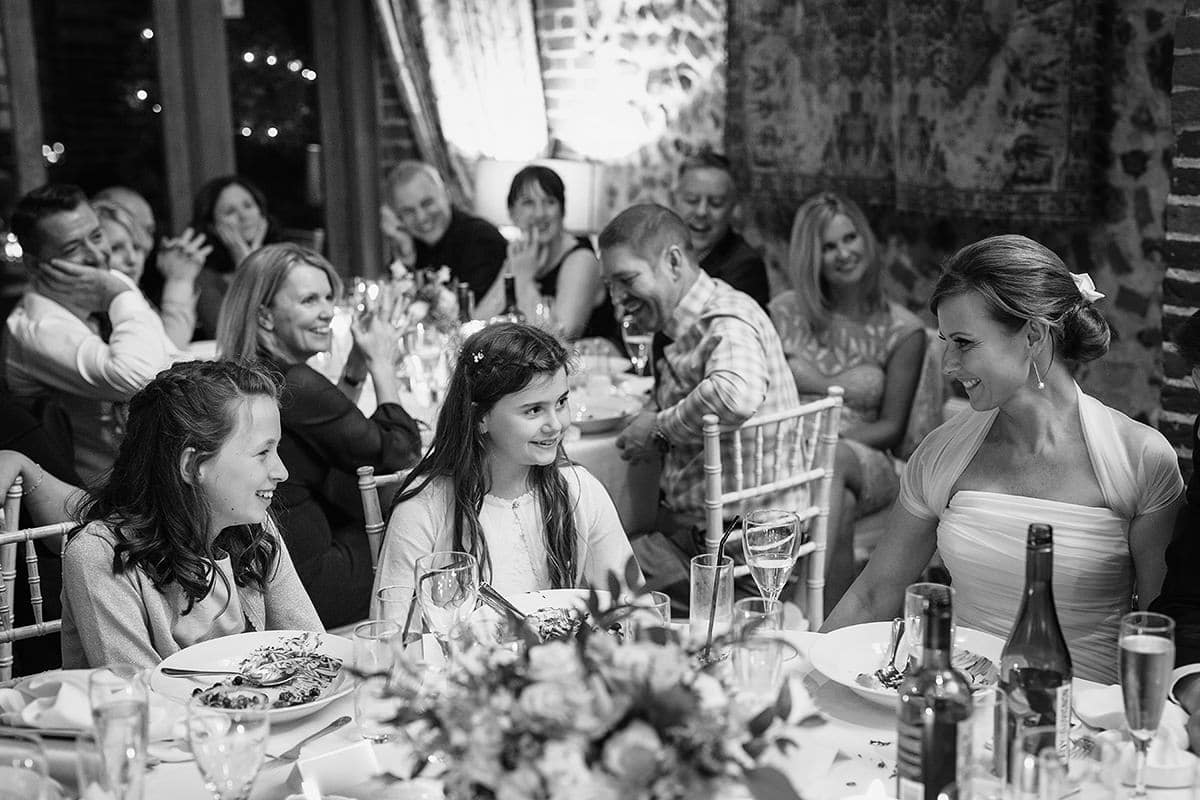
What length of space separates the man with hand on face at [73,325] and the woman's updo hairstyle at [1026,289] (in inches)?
88.6

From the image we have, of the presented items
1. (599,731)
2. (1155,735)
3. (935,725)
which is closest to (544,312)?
(1155,735)

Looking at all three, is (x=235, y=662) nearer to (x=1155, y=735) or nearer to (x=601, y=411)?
(x=1155, y=735)

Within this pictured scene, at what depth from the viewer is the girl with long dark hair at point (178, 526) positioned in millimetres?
2010

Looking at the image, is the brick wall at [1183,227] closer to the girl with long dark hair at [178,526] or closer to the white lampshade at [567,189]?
the girl with long dark hair at [178,526]

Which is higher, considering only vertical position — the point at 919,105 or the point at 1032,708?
the point at 919,105

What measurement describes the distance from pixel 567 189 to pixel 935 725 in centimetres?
502

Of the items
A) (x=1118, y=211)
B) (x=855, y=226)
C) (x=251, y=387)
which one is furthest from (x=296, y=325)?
(x=1118, y=211)

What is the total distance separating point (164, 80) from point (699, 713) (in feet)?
19.2

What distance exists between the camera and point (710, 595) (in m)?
1.75

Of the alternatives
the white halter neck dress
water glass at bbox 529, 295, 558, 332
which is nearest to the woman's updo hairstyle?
the white halter neck dress

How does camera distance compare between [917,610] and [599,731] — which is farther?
[917,610]

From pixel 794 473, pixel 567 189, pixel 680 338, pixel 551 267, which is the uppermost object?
pixel 567 189

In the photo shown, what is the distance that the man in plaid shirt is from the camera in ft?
10.9

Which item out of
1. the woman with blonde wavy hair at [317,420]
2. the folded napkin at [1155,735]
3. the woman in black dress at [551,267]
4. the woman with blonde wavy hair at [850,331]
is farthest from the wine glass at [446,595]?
the woman in black dress at [551,267]
